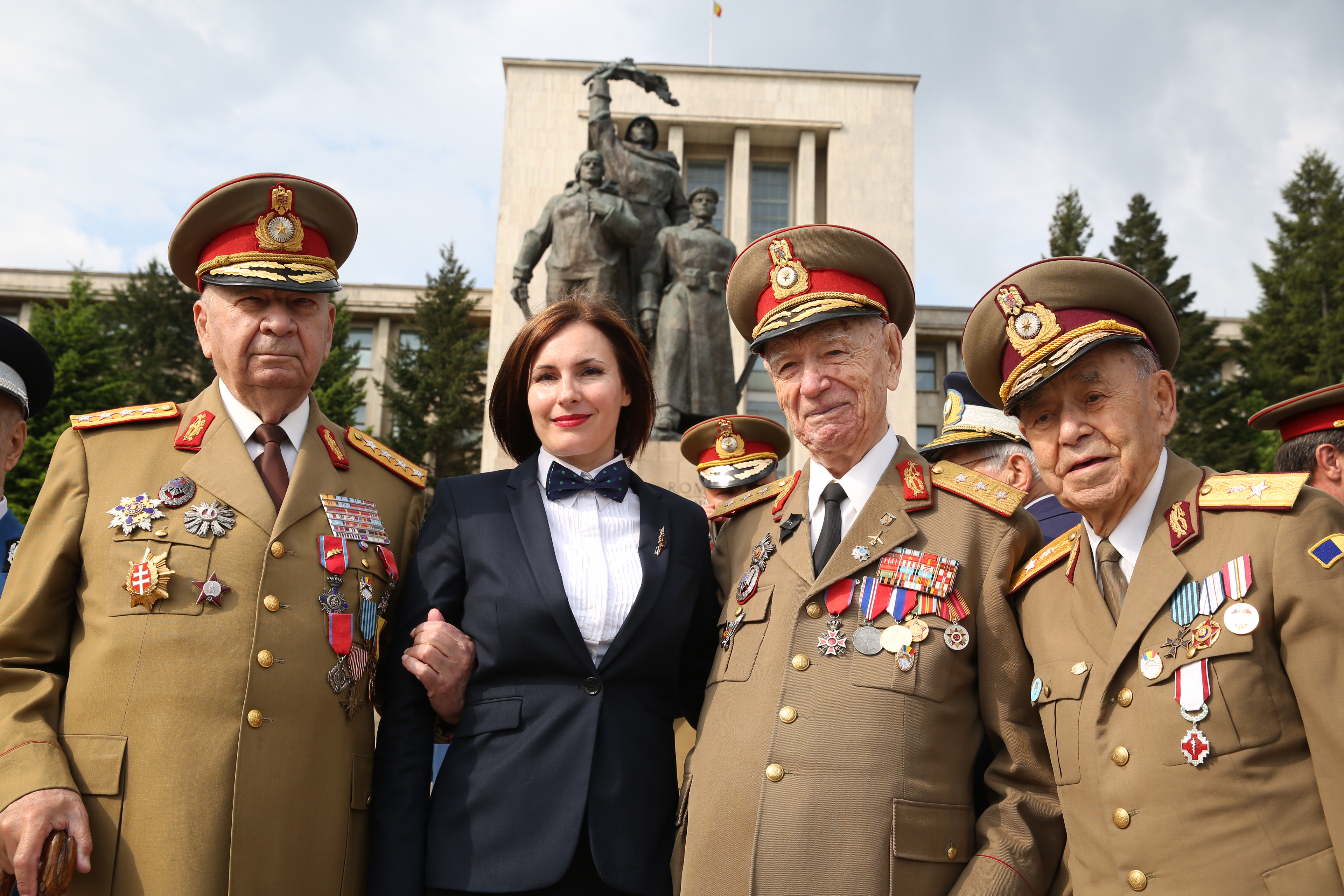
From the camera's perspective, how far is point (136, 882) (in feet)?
8.95

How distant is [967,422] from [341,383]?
31.0 metres

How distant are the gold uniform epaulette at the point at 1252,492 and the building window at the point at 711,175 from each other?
3356cm

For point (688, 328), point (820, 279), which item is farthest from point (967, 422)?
point (688, 328)

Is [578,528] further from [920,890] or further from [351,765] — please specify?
[920,890]

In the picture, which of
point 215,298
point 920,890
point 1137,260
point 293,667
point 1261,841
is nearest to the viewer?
point 1261,841

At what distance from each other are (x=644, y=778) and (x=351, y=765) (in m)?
0.86

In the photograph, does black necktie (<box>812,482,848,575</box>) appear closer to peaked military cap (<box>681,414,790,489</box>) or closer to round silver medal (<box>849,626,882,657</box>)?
round silver medal (<box>849,626,882,657</box>)

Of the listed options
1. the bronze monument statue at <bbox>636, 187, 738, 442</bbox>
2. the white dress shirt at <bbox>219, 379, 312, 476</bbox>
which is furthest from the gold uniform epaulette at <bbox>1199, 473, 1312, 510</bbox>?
the bronze monument statue at <bbox>636, 187, 738, 442</bbox>

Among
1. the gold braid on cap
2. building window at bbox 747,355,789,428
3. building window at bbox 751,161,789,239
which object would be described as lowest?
the gold braid on cap

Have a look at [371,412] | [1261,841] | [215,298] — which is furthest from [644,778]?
[371,412]

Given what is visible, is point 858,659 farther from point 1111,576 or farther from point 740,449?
point 740,449

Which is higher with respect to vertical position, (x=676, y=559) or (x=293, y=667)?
(x=676, y=559)

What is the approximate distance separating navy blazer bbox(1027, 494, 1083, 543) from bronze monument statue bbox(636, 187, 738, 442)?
501 cm

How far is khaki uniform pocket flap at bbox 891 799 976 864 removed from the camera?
2703mm
